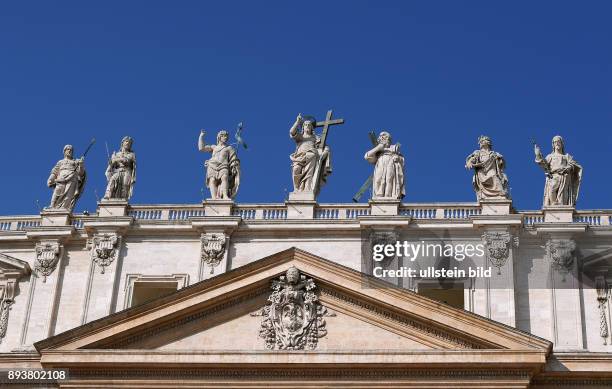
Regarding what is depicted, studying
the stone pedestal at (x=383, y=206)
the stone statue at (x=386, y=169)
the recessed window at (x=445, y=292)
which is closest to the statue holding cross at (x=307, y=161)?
the stone statue at (x=386, y=169)

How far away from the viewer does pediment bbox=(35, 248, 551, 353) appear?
126ft

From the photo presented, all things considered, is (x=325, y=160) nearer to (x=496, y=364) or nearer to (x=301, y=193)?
(x=301, y=193)

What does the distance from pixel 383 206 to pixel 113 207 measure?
8710mm

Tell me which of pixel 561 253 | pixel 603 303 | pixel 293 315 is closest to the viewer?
pixel 293 315

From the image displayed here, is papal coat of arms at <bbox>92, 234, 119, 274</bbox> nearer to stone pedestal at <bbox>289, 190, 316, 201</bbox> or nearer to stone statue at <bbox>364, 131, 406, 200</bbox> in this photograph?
stone pedestal at <bbox>289, 190, 316, 201</bbox>

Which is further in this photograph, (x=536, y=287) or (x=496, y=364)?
(x=536, y=287)

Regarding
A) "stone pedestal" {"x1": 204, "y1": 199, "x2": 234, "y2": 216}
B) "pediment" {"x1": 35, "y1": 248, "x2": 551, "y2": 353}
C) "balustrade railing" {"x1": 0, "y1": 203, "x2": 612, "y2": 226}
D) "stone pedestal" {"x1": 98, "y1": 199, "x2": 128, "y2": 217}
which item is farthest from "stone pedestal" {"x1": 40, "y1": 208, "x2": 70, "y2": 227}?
"pediment" {"x1": 35, "y1": 248, "x2": 551, "y2": 353}

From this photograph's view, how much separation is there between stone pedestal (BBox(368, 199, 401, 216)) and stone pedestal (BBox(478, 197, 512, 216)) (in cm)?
269

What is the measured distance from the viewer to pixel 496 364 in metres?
37.5

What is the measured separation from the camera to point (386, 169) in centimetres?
4281

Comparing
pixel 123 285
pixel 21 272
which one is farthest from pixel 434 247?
pixel 21 272

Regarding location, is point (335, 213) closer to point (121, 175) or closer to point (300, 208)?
point (300, 208)

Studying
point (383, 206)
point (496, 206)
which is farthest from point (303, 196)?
point (496, 206)

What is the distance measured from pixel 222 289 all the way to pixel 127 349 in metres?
3.29
